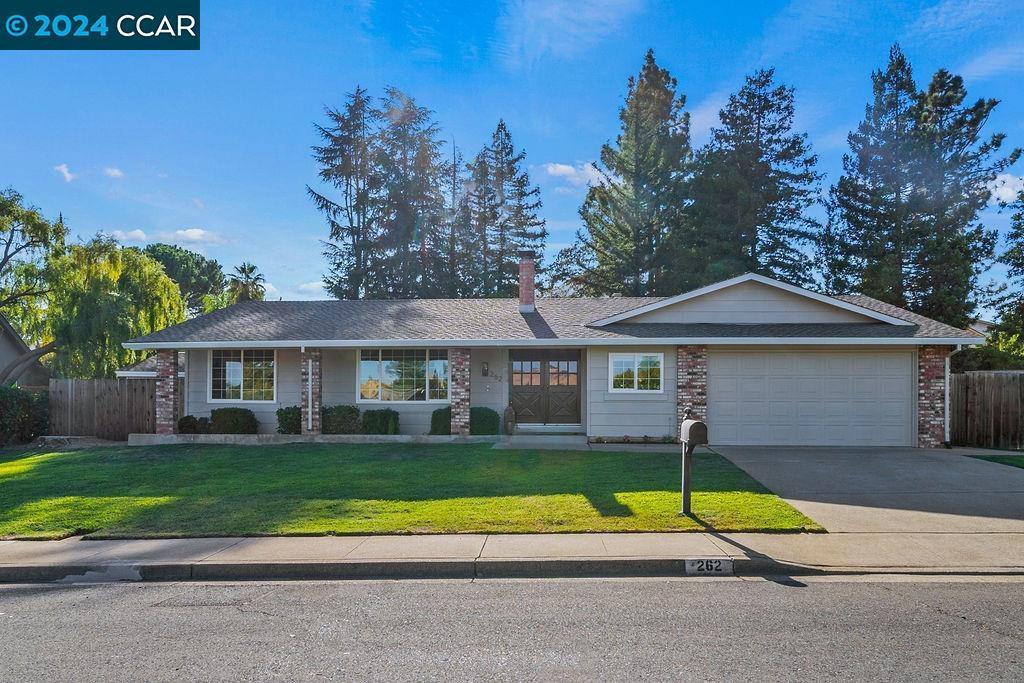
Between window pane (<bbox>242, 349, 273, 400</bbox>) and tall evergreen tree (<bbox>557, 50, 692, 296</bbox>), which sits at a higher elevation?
tall evergreen tree (<bbox>557, 50, 692, 296</bbox>)

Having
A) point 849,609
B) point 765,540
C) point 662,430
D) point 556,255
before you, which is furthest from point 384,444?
point 556,255

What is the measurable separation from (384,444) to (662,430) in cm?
664

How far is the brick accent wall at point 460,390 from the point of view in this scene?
16.2 meters

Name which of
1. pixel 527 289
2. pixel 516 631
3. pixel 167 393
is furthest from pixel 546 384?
pixel 516 631

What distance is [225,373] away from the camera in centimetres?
1748

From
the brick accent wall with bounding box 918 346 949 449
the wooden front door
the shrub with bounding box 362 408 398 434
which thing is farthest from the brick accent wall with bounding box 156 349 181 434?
the brick accent wall with bounding box 918 346 949 449

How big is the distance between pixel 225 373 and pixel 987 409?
63.7 ft

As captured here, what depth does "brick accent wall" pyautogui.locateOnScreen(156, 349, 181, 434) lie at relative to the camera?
16750 mm

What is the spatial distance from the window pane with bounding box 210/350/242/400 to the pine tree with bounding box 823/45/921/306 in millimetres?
25550

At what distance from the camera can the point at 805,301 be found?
1585 cm

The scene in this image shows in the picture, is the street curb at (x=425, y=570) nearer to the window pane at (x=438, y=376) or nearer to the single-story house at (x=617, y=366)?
the single-story house at (x=617, y=366)

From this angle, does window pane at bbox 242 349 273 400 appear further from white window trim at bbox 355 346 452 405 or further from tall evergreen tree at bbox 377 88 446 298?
tall evergreen tree at bbox 377 88 446 298

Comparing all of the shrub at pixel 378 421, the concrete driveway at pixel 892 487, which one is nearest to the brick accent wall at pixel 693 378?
the concrete driveway at pixel 892 487

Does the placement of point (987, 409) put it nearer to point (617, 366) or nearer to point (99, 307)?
point (617, 366)
